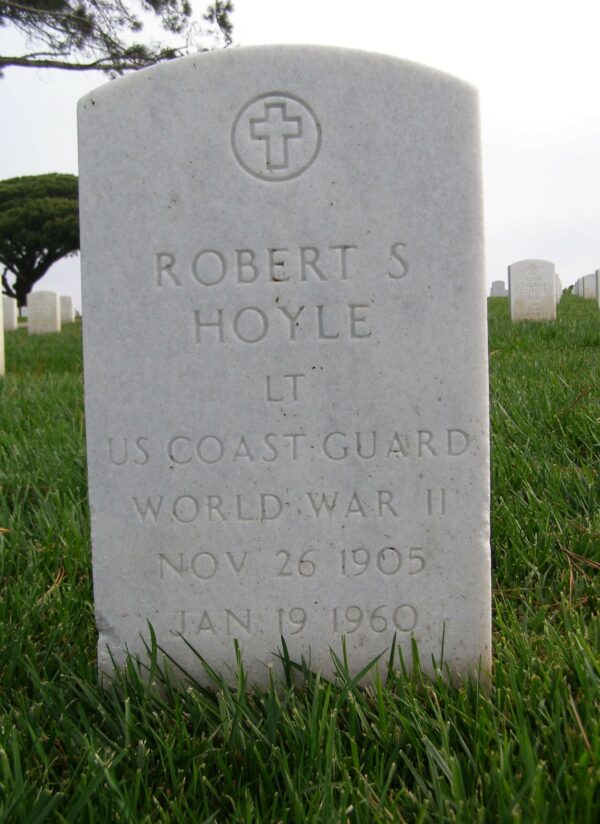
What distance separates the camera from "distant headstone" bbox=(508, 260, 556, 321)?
9852 mm

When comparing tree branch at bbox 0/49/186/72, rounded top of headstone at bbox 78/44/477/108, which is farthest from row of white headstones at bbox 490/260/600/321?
rounded top of headstone at bbox 78/44/477/108

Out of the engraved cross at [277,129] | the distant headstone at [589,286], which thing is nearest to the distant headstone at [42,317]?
the distant headstone at [589,286]

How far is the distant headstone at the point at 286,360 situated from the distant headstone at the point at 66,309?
19.2m

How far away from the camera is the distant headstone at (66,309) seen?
65.9ft

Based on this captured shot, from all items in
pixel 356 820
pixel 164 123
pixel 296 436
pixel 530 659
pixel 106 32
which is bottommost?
pixel 356 820

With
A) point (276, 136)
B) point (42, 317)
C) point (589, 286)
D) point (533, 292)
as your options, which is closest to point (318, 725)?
point (276, 136)

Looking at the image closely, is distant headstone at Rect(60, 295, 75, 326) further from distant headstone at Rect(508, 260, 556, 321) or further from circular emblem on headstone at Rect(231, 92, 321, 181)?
circular emblem on headstone at Rect(231, 92, 321, 181)

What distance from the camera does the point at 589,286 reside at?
752 inches

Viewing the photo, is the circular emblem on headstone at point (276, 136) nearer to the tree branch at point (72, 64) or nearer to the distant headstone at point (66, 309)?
the tree branch at point (72, 64)

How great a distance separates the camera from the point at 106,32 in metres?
10.4

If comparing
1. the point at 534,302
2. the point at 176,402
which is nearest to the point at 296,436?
the point at 176,402

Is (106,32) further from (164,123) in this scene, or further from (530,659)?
(530,659)

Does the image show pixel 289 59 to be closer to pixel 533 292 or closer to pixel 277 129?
pixel 277 129

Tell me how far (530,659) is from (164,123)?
140 centimetres
